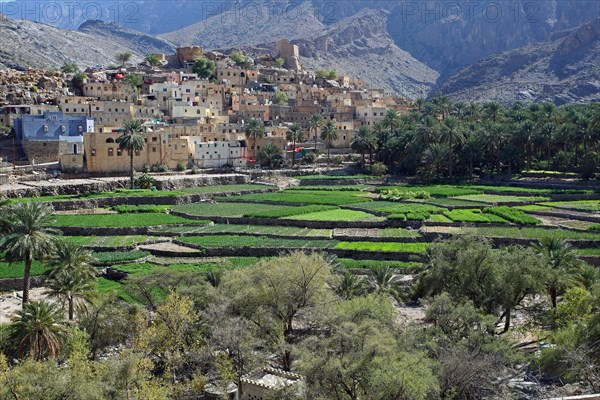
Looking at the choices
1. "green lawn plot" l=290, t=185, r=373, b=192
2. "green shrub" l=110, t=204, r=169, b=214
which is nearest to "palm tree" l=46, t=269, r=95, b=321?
"green shrub" l=110, t=204, r=169, b=214

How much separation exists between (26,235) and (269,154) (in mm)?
60249

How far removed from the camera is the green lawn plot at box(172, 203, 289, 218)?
212 ft

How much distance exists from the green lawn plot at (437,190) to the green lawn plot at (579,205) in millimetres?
9731

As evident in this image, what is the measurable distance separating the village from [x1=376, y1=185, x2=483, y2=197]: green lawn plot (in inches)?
748

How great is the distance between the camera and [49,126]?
87625mm

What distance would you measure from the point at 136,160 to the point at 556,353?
217 ft

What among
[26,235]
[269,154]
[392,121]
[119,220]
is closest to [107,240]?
[119,220]

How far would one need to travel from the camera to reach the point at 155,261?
48.9 metres

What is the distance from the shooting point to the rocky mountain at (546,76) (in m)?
168

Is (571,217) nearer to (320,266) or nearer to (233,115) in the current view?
(320,266)

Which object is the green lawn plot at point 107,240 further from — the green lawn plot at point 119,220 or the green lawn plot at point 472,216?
the green lawn plot at point 472,216

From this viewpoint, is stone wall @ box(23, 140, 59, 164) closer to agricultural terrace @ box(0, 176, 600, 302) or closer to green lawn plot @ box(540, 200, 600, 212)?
agricultural terrace @ box(0, 176, 600, 302)

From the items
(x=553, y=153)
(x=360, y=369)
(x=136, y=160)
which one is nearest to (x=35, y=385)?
(x=360, y=369)

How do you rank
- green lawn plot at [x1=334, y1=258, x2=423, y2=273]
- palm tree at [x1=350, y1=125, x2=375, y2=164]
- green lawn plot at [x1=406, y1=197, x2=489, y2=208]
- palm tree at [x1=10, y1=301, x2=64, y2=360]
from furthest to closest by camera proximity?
palm tree at [x1=350, y1=125, x2=375, y2=164] < green lawn plot at [x1=406, y1=197, x2=489, y2=208] < green lawn plot at [x1=334, y1=258, x2=423, y2=273] < palm tree at [x1=10, y1=301, x2=64, y2=360]
